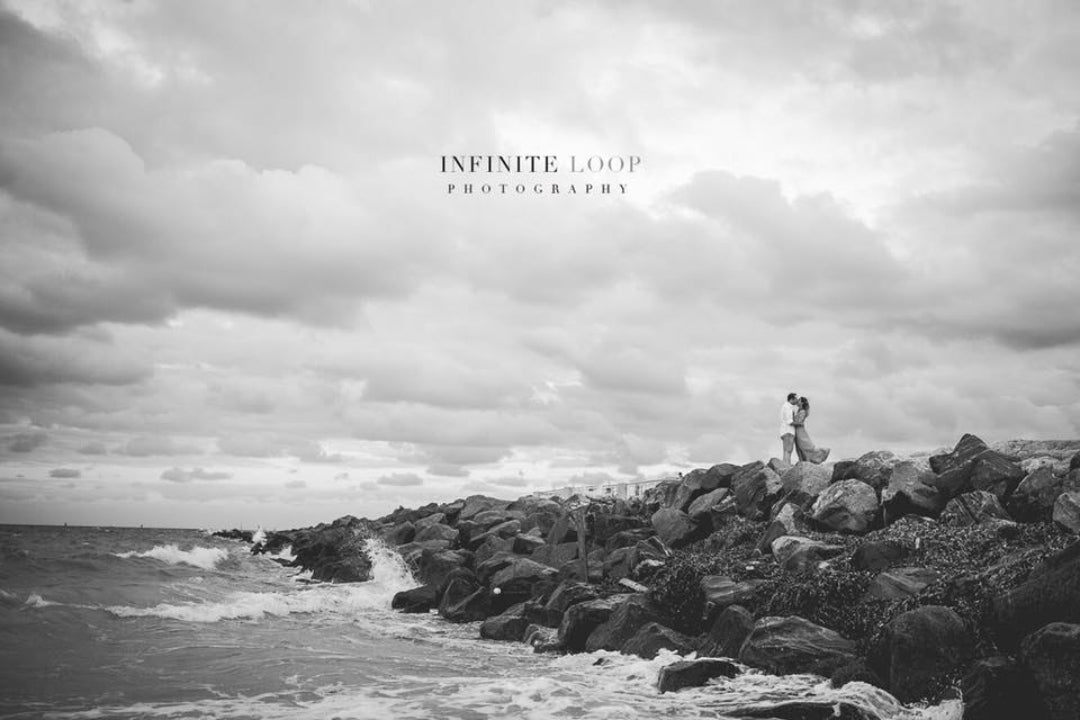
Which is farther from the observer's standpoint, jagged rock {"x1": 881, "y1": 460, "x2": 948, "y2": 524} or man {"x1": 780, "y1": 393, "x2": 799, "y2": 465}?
man {"x1": 780, "y1": 393, "x2": 799, "y2": 465}

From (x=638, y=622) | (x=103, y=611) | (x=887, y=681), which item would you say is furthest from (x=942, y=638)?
(x=103, y=611)

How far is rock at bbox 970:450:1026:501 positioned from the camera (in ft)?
54.0

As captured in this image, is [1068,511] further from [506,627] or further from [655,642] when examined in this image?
[506,627]

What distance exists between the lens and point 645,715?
10.1 metres

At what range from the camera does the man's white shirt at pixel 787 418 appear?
22875 mm

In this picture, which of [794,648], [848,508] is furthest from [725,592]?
[848,508]

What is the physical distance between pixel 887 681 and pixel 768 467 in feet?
44.2

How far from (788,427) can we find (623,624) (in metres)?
11.5

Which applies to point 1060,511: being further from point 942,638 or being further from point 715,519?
point 715,519

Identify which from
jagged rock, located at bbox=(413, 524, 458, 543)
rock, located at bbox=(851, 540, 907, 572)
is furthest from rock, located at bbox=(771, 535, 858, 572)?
jagged rock, located at bbox=(413, 524, 458, 543)

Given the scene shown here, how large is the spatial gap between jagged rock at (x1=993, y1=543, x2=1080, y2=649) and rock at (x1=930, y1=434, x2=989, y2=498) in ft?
26.5

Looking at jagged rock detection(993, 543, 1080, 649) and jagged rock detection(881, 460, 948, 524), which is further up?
jagged rock detection(881, 460, 948, 524)

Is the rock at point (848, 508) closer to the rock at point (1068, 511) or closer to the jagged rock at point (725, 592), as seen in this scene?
→ the rock at point (1068, 511)

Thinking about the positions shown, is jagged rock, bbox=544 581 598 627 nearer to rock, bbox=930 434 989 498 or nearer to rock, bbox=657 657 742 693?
rock, bbox=657 657 742 693
